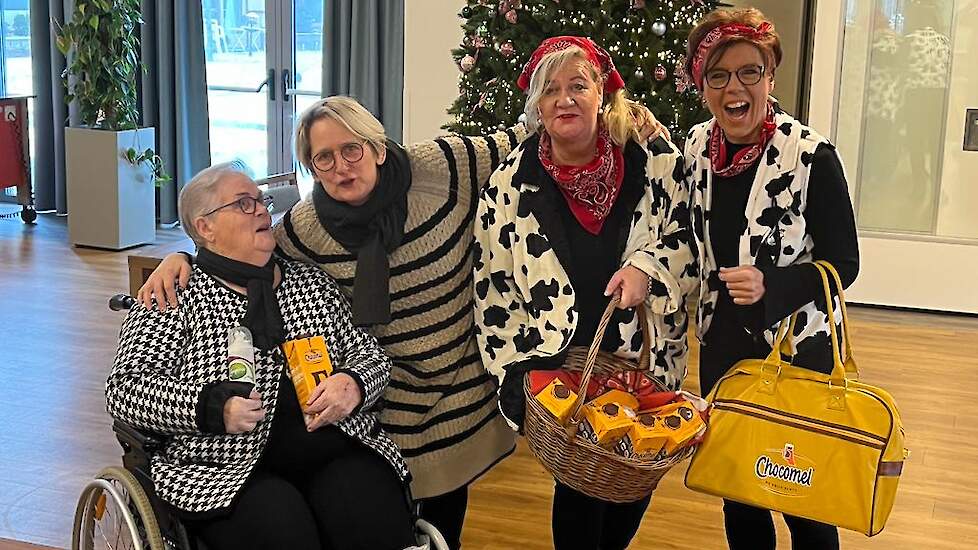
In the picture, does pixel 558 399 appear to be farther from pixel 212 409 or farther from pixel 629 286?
pixel 212 409

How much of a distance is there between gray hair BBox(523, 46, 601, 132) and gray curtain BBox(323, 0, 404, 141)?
4769mm

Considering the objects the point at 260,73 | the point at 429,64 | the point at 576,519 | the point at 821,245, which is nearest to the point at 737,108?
the point at 821,245

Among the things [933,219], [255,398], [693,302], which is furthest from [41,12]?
[255,398]

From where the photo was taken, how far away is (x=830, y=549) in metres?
2.28

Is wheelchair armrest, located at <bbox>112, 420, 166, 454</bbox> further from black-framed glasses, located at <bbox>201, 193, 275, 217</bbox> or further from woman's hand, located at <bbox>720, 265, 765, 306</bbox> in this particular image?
woman's hand, located at <bbox>720, 265, 765, 306</bbox>

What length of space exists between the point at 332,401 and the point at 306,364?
0.10 meters

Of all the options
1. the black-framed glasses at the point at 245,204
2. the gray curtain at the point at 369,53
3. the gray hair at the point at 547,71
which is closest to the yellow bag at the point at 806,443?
the gray hair at the point at 547,71

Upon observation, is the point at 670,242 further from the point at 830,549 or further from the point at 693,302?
the point at 693,302

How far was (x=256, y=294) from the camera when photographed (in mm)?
2307

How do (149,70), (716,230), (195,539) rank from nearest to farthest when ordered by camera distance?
(195,539) < (716,230) < (149,70)

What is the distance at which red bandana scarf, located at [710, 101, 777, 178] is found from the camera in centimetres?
220

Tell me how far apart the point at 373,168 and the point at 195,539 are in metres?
0.84

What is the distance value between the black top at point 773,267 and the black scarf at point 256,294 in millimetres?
902

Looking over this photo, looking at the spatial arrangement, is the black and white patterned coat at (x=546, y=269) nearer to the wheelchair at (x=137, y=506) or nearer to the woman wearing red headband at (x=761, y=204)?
the woman wearing red headband at (x=761, y=204)
